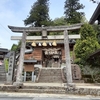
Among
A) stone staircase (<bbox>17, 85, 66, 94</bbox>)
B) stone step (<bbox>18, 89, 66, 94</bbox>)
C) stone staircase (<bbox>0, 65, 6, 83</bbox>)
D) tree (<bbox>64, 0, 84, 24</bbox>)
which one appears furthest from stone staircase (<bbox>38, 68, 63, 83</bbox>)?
tree (<bbox>64, 0, 84, 24</bbox>)

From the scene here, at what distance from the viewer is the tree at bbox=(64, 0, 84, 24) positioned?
105 ft

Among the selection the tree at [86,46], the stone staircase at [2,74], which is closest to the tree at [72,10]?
the tree at [86,46]

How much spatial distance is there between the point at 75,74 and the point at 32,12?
24650 millimetres

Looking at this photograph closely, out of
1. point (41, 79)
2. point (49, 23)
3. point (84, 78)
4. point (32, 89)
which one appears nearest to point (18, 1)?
point (41, 79)

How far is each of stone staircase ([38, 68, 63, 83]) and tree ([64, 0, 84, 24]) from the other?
Answer: 60.9 feet

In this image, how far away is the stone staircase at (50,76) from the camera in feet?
43.9

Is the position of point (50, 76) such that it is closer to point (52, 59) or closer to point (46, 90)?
point (46, 90)

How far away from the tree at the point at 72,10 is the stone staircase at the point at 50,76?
18.6m

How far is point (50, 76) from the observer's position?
14250 millimetres

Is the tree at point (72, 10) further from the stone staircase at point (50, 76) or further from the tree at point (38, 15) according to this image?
the stone staircase at point (50, 76)

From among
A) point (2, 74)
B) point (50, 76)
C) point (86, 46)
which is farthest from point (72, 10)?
point (2, 74)

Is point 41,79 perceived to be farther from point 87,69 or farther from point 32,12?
point 32,12

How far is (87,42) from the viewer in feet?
52.6

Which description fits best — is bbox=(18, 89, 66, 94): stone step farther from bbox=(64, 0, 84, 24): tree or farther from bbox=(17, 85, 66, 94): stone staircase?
bbox=(64, 0, 84, 24): tree
